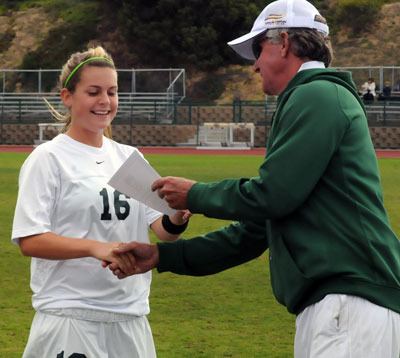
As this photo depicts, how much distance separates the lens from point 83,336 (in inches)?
183

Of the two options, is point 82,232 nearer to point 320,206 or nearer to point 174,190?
point 174,190

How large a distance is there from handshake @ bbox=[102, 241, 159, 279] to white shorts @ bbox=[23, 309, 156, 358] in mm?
225

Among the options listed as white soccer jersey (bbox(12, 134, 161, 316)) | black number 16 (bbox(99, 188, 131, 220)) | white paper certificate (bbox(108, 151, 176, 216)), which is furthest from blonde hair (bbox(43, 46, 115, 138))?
white paper certificate (bbox(108, 151, 176, 216))

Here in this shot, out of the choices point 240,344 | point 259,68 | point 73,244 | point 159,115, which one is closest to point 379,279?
point 259,68

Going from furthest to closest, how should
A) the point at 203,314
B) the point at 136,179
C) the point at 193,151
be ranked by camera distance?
the point at 193,151 → the point at 203,314 → the point at 136,179

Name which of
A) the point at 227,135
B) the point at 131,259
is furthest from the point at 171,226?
the point at 227,135

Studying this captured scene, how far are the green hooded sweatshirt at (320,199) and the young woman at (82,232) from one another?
662mm

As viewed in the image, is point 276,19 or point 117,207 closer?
point 276,19

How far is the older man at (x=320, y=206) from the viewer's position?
13.0 feet

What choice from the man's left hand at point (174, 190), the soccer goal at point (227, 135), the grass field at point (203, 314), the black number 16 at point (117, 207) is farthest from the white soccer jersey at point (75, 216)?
the soccer goal at point (227, 135)

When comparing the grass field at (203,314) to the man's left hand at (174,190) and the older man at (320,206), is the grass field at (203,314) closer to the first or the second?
the man's left hand at (174,190)

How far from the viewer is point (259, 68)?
434cm

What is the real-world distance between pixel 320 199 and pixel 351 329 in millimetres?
491

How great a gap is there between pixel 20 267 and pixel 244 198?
8.72 metres
